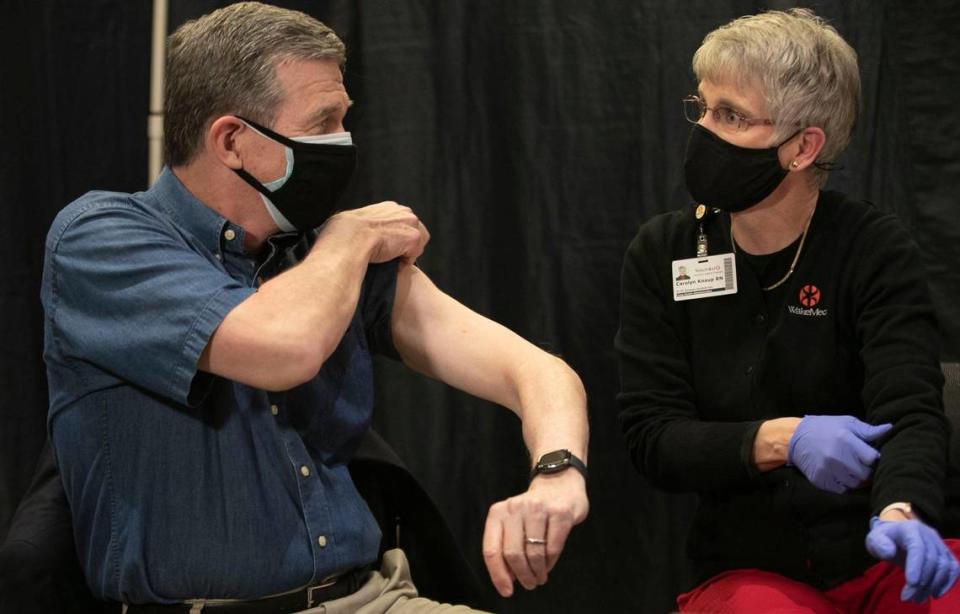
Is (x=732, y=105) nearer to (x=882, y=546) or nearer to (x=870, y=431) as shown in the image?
(x=870, y=431)

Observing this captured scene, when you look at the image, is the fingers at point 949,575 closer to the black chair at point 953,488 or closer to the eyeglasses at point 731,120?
the black chair at point 953,488

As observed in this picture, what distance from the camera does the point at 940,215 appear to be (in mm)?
3182

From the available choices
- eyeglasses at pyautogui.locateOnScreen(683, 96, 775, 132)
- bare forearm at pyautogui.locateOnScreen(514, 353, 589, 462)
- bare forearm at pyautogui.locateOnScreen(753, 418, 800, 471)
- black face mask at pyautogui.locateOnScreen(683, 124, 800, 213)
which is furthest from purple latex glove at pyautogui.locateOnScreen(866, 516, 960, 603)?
eyeglasses at pyautogui.locateOnScreen(683, 96, 775, 132)

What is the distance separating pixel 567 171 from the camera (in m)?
3.21

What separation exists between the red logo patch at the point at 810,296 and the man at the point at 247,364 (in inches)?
23.6

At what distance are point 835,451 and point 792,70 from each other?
2.58ft

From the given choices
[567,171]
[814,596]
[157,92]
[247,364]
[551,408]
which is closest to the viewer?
[247,364]

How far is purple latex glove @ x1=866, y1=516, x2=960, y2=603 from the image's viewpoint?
1896 mm

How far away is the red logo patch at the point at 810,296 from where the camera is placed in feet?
7.93

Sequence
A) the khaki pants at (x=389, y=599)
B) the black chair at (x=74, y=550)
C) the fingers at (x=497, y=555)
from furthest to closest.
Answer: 1. the khaki pants at (x=389, y=599)
2. the black chair at (x=74, y=550)
3. the fingers at (x=497, y=555)

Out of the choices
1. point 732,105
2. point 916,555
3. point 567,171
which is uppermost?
point 732,105

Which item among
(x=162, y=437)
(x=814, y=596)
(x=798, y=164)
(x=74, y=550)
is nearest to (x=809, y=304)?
(x=798, y=164)

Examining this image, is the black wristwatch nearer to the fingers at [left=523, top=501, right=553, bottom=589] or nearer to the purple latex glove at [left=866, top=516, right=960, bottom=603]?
the fingers at [left=523, top=501, right=553, bottom=589]

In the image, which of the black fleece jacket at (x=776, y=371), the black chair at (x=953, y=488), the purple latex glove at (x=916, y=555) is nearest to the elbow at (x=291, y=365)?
the black fleece jacket at (x=776, y=371)
